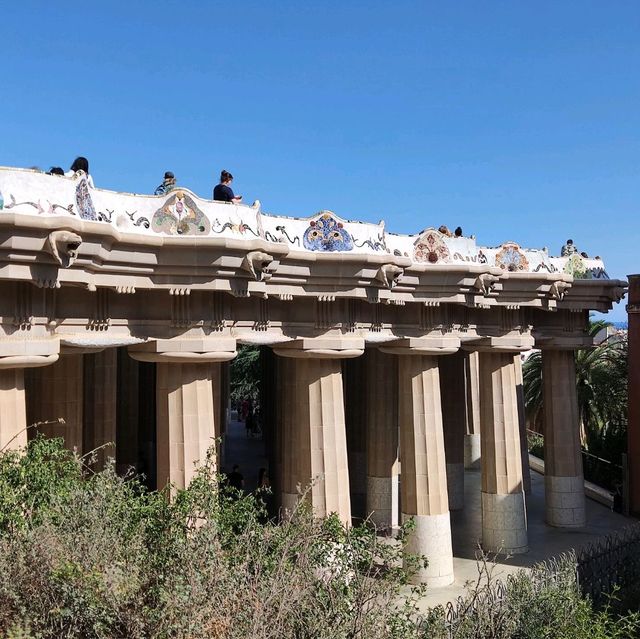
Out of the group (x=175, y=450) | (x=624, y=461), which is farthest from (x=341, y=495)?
(x=624, y=461)

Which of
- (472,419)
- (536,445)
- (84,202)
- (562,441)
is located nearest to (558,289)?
(562,441)

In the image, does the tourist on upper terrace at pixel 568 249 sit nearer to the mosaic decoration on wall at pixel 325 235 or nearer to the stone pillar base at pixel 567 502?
the stone pillar base at pixel 567 502

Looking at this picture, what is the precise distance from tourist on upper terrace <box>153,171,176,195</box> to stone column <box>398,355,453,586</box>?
8058 mm

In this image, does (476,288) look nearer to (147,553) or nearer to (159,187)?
(159,187)

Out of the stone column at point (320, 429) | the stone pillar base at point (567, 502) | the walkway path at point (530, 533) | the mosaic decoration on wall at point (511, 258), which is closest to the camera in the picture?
the stone column at point (320, 429)

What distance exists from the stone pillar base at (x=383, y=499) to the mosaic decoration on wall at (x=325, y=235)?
1055 centimetres

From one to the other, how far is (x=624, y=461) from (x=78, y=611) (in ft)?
77.7

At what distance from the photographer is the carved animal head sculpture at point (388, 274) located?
613 inches

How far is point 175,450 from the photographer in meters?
13.8

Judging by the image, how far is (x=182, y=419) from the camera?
1388cm

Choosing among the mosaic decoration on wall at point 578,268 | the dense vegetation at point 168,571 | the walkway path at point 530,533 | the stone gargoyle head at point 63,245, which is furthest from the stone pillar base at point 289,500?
the mosaic decoration on wall at point 578,268

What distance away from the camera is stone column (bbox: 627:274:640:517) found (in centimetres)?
2573

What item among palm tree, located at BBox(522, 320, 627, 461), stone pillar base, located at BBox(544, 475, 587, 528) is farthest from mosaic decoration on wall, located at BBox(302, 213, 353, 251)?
palm tree, located at BBox(522, 320, 627, 461)

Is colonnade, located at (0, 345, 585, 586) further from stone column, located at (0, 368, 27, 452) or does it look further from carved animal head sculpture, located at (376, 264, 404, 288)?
carved animal head sculpture, located at (376, 264, 404, 288)
